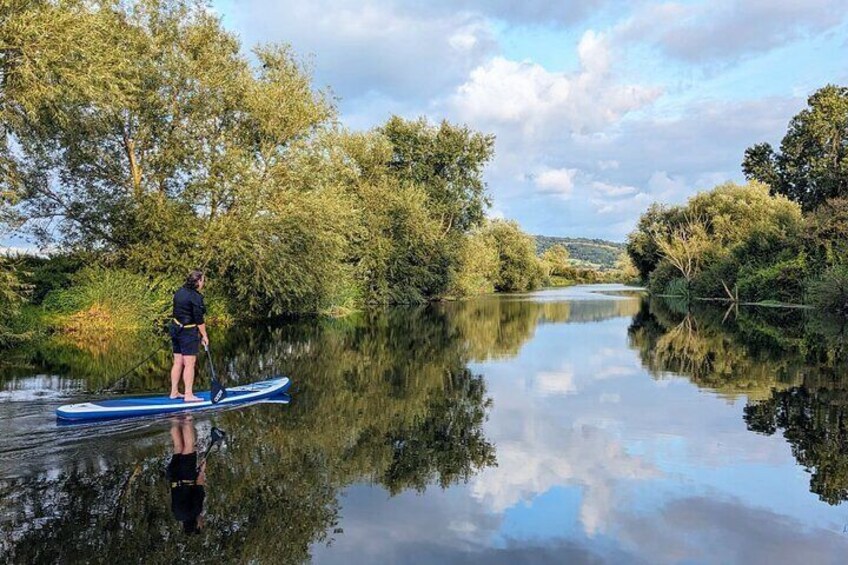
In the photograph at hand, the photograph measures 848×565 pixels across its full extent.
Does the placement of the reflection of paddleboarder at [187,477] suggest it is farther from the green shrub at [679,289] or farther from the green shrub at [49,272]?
the green shrub at [679,289]

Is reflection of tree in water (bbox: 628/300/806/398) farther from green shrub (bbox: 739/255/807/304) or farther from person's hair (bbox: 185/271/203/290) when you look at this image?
green shrub (bbox: 739/255/807/304)

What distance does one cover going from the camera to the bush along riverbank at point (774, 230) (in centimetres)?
3700

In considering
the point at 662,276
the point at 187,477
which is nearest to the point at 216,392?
the point at 187,477

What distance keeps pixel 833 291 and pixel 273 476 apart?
33.8 meters

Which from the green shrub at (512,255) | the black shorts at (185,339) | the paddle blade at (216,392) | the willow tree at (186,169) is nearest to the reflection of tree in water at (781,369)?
the paddle blade at (216,392)

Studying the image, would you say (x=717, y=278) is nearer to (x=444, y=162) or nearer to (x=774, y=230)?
(x=774, y=230)

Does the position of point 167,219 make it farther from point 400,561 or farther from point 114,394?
point 400,561

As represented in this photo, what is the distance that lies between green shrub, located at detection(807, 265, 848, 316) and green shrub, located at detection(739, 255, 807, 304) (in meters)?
5.18

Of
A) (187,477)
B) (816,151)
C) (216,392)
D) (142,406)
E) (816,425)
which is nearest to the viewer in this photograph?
(187,477)

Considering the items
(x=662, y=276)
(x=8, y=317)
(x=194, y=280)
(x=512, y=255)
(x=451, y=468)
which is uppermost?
(x=512, y=255)

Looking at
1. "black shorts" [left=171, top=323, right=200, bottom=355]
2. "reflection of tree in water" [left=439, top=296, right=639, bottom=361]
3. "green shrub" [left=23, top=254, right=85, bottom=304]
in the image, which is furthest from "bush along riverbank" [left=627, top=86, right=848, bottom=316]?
"green shrub" [left=23, top=254, right=85, bottom=304]

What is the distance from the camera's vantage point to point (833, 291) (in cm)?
Answer: 3269

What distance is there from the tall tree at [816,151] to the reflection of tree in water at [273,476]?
5167 centimetres

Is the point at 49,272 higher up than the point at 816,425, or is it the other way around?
the point at 49,272
